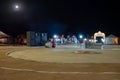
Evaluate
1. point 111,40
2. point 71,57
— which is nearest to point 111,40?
point 111,40

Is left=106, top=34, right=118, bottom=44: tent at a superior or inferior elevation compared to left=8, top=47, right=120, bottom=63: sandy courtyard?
superior

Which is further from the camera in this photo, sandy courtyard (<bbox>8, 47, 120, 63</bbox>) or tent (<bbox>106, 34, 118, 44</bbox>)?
tent (<bbox>106, 34, 118, 44</bbox>)

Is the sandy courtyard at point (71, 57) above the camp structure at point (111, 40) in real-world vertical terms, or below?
below

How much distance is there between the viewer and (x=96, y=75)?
1285 centimetres

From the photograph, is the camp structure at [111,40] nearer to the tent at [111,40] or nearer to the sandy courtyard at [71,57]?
the tent at [111,40]

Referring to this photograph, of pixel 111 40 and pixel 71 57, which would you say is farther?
pixel 111 40

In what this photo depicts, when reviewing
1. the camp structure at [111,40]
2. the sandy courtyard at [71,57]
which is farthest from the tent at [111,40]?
the sandy courtyard at [71,57]

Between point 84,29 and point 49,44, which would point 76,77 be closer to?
point 49,44

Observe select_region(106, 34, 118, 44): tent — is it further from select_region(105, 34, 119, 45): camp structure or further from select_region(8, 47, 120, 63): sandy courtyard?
select_region(8, 47, 120, 63): sandy courtyard

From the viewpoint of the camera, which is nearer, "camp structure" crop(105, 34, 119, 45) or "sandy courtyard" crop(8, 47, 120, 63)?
"sandy courtyard" crop(8, 47, 120, 63)

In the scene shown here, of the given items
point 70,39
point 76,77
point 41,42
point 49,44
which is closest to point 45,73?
point 76,77

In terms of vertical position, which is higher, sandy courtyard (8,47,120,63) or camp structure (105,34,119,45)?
camp structure (105,34,119,45)

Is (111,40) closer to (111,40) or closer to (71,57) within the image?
(111,40)

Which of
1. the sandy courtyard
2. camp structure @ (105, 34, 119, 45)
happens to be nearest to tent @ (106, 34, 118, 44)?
camp structure @ (105, 34, 119, 45)
